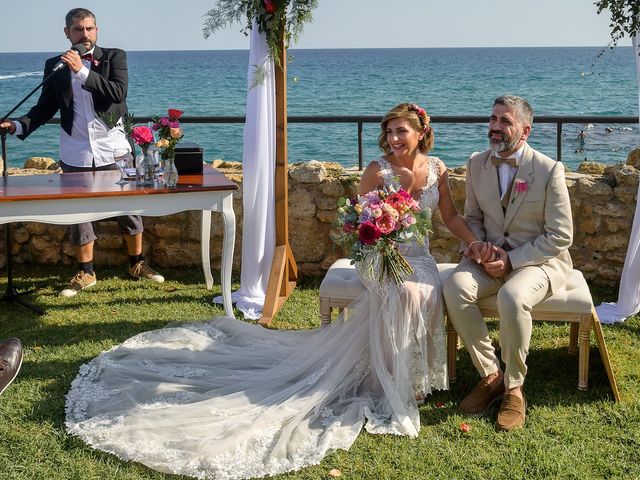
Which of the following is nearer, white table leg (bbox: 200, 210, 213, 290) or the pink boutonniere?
the pink boutonniere

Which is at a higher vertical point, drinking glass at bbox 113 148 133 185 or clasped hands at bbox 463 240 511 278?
drinking glass at bbox 113 148 133 185

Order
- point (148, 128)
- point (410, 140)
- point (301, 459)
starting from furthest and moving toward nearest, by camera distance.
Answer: point (148, 128) < point (410, 140) < point (301, 459)

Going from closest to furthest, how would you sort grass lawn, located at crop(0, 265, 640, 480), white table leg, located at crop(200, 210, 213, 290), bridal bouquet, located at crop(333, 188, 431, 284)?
grass lawn, located at crop(0, 265, 640, 480), bridal bouquet, located at crop(333, 188, 431, 284), white table leg, located at crop(200, 210, 213, 290)

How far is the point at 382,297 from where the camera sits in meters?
4.29

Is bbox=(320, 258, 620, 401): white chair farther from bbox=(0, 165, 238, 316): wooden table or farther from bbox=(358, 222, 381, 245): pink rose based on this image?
bbox=(0, 165, 238, 316): wooden table

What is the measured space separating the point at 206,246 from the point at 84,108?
1.34 m

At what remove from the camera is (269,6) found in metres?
5.27

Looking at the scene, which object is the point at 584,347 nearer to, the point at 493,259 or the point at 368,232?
the point at 493,259

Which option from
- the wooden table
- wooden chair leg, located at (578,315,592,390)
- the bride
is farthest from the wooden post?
wooden chair leg, located at (578,315,592,390)

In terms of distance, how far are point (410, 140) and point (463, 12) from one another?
46848 mm

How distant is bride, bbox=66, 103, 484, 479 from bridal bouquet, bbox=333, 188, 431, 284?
0.13 meters

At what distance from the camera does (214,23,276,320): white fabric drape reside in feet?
17.9

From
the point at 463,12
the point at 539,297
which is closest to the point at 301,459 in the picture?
the point at 539,297

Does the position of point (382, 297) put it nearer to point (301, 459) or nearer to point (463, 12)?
point (301, 459)
